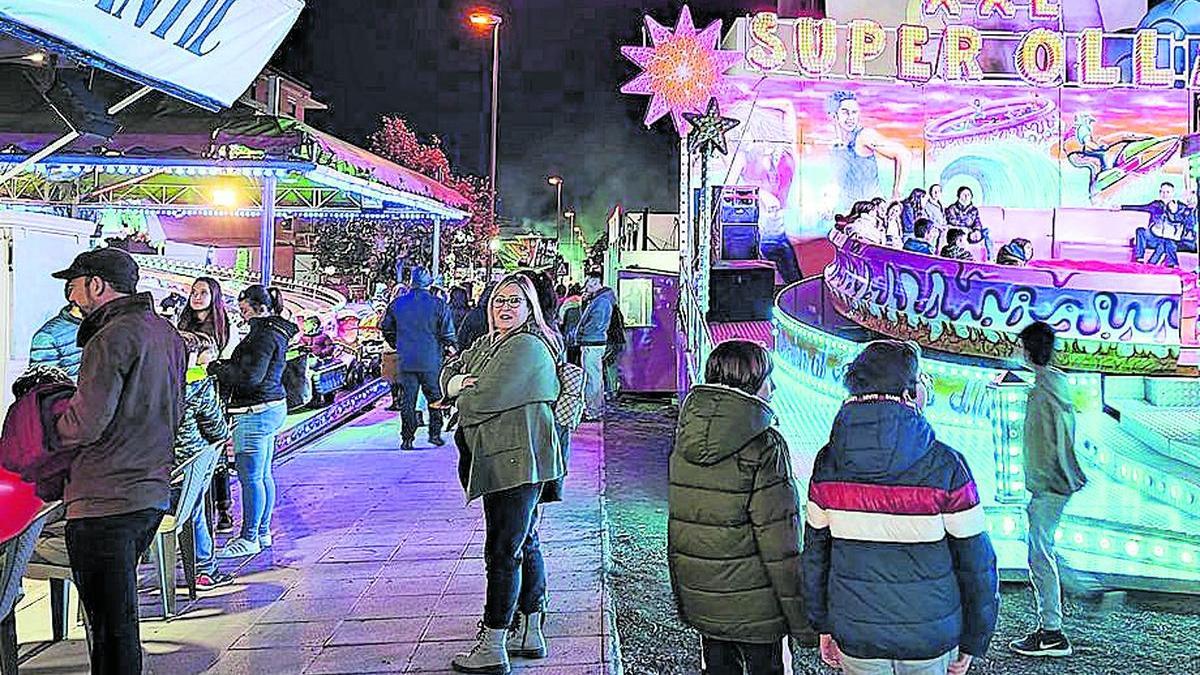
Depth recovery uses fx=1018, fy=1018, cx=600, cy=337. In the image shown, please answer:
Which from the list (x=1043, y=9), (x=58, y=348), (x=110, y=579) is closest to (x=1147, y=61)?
(x=1043, y=9)

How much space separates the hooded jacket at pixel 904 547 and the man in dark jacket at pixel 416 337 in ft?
25.4

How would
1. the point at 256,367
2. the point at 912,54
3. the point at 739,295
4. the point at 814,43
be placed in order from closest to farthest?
the point at 256,367 → the point at 739,295 → the point at 814,43 → the point at 912,54

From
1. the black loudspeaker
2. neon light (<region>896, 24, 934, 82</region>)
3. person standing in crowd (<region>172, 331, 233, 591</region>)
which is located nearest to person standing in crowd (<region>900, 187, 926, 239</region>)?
neon light (<region>896, 24, 934, 82</region>)

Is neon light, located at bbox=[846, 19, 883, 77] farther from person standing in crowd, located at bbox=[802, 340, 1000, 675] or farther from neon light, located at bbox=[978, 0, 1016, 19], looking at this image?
person standing in crowd, located at bbox=[802, 340, 1000, 675]

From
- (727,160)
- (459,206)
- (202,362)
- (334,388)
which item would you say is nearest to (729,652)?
(202,362)

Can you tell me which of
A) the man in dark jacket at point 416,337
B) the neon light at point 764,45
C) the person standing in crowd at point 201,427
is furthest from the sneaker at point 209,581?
the neon light at point 764,45

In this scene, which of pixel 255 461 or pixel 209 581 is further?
pixel 255 461

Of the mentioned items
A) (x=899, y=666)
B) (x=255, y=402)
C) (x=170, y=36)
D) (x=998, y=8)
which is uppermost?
(x=998, y=8)

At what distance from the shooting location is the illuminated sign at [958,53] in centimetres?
1516

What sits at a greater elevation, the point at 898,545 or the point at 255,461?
the point at 898,545

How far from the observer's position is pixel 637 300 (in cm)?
1605

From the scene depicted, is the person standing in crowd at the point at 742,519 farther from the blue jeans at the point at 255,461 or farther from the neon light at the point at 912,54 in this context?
the neon light at the point at 912,54

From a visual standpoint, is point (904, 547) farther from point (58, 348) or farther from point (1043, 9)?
point (1043, 9)

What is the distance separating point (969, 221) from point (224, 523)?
12.0 metres
